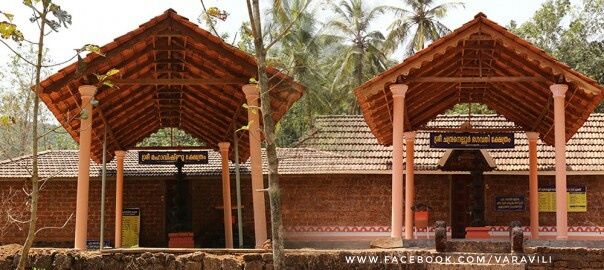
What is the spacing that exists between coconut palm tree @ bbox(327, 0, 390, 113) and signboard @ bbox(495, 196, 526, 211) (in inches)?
752

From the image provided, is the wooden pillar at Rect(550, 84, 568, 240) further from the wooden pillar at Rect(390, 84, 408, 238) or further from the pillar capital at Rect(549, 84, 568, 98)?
the wooden pillar at Rect(390, 84, 408, 238)

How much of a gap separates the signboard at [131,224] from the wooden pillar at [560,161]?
13202 millimetres

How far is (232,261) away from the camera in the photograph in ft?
39.6

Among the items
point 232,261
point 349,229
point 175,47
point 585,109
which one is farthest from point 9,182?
point 585,109

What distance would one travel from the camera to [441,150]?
22344 millimetres

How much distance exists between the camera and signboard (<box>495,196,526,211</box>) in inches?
860

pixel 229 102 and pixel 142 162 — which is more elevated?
pixel 229 102

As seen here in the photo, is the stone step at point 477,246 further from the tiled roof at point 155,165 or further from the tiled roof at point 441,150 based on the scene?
the tiled roof at point 155,165

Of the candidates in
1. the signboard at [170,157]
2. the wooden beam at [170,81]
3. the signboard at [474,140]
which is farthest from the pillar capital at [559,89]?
the signboard at [170,157]

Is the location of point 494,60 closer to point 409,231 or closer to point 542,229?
point 409,231

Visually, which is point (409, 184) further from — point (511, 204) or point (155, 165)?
point (155, 165)

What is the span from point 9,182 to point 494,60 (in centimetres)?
1424

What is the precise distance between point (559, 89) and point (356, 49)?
26.7 meters

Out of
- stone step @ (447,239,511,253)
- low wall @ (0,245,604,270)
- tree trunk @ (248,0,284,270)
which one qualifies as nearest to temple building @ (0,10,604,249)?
stone step @ (447,239,511,253)
